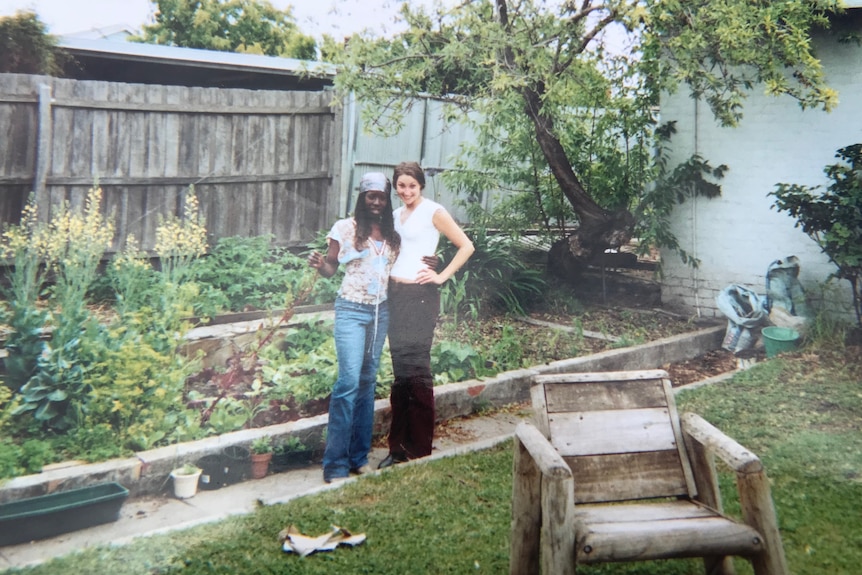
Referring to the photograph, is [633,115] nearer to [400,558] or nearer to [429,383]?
[429,383]

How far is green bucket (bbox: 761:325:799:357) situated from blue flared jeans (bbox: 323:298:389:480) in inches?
87.7

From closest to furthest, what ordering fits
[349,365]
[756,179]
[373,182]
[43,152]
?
[43,152]
[373,182]
[349,365]
[756,179]

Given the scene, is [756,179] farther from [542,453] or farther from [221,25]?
[221,25]

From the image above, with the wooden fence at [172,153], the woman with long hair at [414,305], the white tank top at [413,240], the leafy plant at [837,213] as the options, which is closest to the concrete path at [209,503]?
the woman with long hair at [414,305]

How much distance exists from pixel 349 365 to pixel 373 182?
791 millimetres

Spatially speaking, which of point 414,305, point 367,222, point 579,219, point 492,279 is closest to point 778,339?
point 579,219

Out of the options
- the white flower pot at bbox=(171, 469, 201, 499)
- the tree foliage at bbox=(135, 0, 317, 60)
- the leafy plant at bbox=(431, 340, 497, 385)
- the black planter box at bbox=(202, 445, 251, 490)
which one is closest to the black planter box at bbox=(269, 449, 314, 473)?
the black planter box at bbox=(202, 445, 251, 490)

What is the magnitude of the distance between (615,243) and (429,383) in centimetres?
161

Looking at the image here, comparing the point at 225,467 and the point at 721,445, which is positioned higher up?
the point at 721,445

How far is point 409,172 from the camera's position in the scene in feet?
11.1

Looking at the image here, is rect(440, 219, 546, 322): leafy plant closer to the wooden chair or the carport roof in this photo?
the wooden chair

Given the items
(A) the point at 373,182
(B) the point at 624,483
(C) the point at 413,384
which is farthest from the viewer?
(C) the point at 413,384

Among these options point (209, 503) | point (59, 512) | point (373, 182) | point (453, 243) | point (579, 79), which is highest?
point (579, 79)

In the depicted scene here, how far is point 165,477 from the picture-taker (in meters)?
3.10
